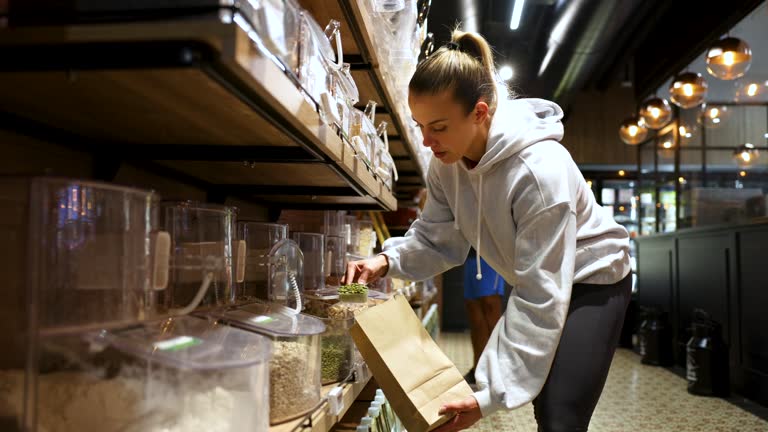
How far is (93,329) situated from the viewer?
783mm

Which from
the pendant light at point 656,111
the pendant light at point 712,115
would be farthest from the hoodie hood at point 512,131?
the pendant light at point 712,115

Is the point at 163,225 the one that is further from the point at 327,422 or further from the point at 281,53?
the point at 327,422

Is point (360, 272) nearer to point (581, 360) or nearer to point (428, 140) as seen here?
point (428, 140)

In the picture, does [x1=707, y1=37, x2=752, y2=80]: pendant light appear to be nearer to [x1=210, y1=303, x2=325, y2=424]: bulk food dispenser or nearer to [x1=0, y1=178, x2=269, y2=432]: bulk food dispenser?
[x1=210, y1=303, x2=325, y2=424]: bulk food dispenser

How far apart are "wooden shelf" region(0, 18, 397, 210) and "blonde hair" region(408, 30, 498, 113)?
0.85ft

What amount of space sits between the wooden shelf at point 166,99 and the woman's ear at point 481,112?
13.1 inches

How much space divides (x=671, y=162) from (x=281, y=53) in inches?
315

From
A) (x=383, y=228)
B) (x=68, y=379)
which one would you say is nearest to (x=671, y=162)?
(x=383, y=228)

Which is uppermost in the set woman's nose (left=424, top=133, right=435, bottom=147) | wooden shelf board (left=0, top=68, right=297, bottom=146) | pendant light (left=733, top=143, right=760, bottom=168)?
pendant light (left=733, top=143, right=760, bottom=168)

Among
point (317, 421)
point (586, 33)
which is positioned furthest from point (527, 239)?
point (586, 33)

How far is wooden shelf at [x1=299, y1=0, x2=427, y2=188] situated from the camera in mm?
1747

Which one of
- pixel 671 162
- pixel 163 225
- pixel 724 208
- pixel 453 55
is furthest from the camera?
pixel 671 162

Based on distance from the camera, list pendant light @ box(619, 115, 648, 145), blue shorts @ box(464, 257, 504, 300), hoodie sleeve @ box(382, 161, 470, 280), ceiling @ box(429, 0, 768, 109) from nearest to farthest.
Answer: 1. hoodie sleeve @ box(382, 161, 470, 280)
2. blue shorts @ box(464, 257, 504, 300)
3. ceiling @ box(429, 0, 768, 109)
4. pendant light @ box(619, 115, 648, 145)

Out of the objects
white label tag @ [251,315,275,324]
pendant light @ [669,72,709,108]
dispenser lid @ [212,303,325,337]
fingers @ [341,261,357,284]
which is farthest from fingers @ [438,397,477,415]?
pendant light @ [669,72,709,108]
